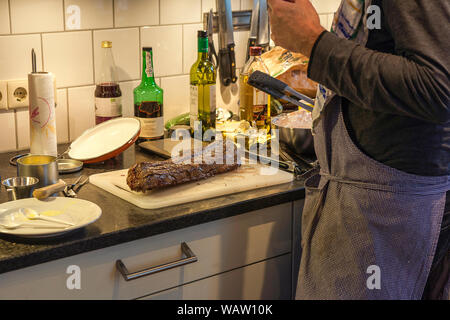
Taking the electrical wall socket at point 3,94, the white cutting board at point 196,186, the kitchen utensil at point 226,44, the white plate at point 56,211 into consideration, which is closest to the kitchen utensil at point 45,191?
the white plate at point 56,211

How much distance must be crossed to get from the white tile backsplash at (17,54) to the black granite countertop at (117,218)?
232 millimetres

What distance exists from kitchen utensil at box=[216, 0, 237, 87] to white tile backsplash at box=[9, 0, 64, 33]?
0.53 meters

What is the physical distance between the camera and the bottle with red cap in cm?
186

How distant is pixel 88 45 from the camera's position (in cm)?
170

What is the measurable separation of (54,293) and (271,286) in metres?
0.58

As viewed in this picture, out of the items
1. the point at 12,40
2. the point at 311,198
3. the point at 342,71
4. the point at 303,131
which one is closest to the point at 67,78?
the point at 12,40

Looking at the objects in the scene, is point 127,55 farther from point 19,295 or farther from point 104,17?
point 19,295

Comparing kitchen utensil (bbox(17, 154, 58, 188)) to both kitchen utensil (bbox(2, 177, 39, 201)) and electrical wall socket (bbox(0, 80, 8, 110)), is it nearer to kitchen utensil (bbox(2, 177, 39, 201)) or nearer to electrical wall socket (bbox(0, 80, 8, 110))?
kitchen utensil (bbox(2, 177, 39, 201))

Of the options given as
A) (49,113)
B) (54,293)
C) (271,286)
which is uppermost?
(49,113)

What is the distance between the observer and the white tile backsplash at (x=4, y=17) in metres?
1.51

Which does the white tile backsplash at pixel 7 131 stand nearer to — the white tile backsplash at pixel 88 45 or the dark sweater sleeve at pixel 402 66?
the white tile backsplash at pixel 88 45

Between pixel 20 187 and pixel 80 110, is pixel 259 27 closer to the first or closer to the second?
pixel 80 110

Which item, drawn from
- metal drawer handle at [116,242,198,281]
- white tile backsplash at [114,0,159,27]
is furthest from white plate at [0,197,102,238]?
white tile backsplash at [114,0,159,27]

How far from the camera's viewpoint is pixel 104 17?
5.59 ft
